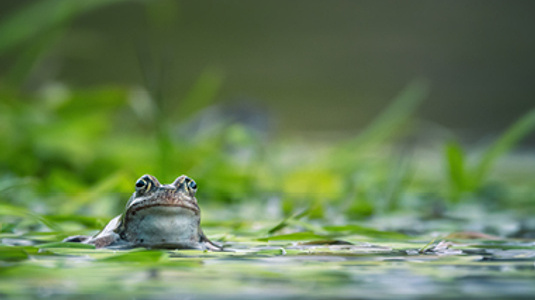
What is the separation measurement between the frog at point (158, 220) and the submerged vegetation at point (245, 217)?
0.06 meters

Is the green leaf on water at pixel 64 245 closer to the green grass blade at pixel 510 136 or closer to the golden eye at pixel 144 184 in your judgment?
the golden eye at pixel 144 184

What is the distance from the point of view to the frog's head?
38.1 inches

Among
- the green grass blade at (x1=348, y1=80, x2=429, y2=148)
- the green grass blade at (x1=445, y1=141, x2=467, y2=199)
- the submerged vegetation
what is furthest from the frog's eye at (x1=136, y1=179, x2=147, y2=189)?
the green grass blade at (x1=348, y1=80, x2=429, y2=148)

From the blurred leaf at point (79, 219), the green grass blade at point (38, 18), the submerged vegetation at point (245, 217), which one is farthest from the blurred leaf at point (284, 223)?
the green grass blade at point (38, 18)

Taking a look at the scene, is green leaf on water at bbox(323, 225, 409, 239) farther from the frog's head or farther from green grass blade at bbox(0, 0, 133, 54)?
green grass blade at bbox(0, 0, 133, 54)

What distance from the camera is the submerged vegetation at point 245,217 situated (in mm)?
653

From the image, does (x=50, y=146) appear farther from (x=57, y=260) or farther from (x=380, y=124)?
(x=57, y=260)

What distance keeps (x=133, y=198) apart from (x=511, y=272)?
514 millimetres

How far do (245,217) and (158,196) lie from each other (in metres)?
0.47

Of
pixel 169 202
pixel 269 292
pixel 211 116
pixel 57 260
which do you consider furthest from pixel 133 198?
pixel 211 116

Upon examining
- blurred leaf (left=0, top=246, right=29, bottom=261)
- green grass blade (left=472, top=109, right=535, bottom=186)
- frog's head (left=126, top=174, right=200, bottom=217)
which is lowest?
blurred leaf (left=0, top=246, right=29, bottom=261)

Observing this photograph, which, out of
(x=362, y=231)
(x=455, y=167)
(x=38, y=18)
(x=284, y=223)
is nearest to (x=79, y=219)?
(x=284, y=223)

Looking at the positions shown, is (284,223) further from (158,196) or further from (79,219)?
(79,219)

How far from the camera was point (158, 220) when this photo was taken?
0.96 metres
